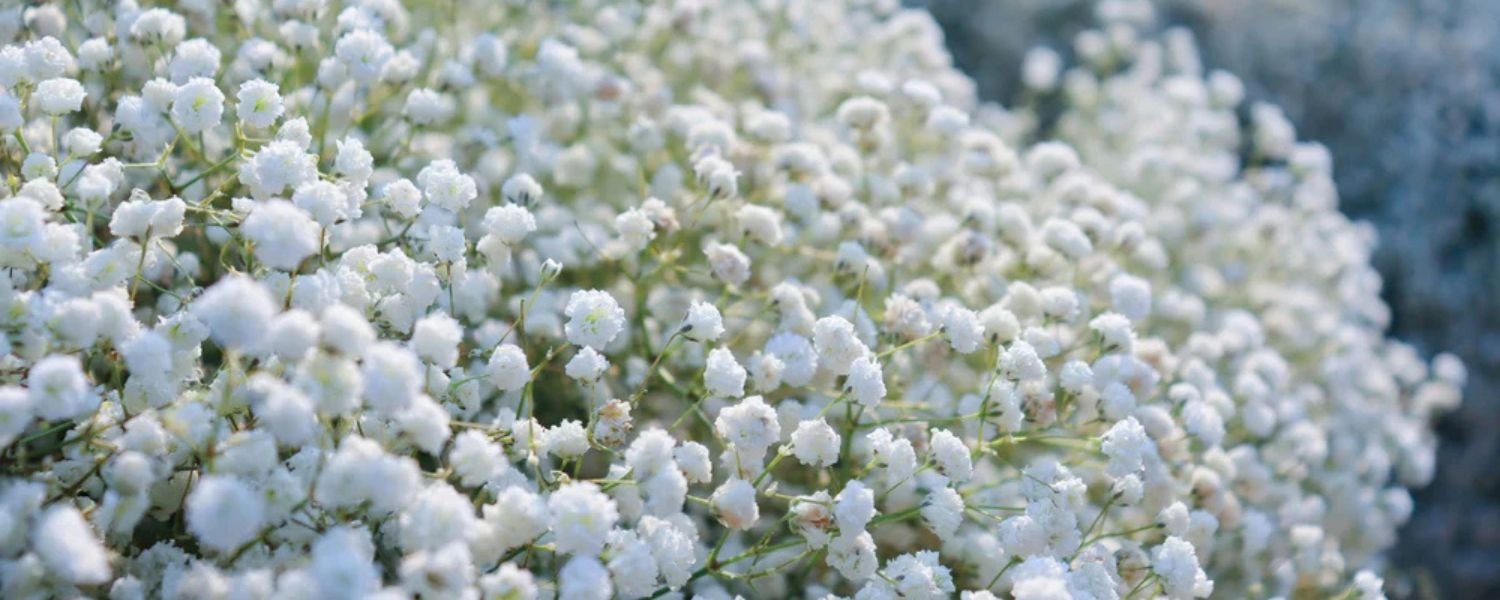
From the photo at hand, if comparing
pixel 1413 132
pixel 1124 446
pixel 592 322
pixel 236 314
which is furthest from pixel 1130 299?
pixel 1413 132

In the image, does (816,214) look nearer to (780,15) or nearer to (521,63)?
(521,63)

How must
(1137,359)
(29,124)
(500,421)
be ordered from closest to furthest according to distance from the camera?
(500,421) < (29,124) < (1137,359)

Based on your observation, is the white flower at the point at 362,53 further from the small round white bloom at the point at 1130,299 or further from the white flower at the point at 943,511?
the small round white bloom at the point at 1130,299

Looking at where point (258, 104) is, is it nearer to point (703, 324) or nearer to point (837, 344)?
point (703, 324)

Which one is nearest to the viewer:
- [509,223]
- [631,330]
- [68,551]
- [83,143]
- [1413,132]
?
[68,551]

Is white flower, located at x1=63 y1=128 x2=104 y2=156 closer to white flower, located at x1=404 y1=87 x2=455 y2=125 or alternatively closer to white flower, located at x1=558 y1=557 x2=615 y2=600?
white flower, located at x1=404 y1=87 x2=455 y2=125

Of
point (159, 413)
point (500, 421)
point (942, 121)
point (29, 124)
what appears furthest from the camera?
point (942, 121)

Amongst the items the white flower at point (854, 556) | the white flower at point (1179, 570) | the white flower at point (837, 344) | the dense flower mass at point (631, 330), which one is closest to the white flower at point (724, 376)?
the dense flower mass at point (631, 330)

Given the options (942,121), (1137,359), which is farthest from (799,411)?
(942,121)
